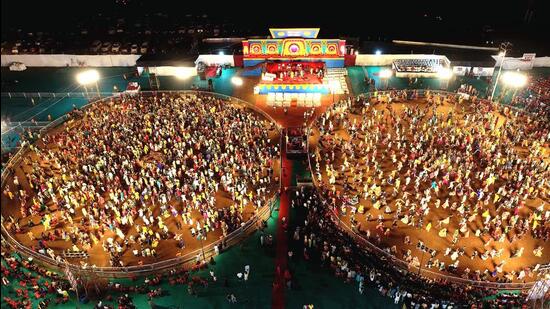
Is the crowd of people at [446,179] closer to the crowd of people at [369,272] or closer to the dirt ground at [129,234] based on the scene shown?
the crowd of people at [369,272]

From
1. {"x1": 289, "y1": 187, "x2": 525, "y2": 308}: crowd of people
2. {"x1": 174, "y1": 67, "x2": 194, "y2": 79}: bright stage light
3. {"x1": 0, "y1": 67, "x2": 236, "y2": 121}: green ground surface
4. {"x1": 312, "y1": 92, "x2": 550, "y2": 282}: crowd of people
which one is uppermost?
{"x1": 174, "y1": 67, "x2": 194, "y2": 79}: bright stage light

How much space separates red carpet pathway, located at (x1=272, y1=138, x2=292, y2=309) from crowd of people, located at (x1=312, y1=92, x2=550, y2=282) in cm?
241

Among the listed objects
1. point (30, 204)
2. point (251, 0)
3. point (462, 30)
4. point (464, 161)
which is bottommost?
point (30, 204)

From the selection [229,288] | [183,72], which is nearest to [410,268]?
[229,288]

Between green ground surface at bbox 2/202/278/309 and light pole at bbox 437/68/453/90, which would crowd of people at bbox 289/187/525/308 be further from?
light pole at bbox 437/68/453/90

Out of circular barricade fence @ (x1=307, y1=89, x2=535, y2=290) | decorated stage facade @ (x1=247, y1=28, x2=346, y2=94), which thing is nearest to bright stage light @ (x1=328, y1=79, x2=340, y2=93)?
decorated stage facade @ (x1=247, y1=28, x2=346, y2=94)

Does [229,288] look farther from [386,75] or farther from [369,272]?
[386,75]

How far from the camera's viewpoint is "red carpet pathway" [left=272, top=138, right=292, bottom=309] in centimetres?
2236

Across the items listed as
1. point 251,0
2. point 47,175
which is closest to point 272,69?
point 47,175

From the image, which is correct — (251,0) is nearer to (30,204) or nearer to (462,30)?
(462,30)

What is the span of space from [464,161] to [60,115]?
3777cm

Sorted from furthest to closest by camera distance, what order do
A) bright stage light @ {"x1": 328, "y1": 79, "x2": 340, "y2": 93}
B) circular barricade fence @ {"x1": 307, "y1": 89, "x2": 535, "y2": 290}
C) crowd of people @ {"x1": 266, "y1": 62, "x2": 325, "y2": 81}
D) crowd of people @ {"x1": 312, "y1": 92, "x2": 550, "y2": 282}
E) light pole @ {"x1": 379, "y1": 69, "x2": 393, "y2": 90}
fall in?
bright stage light @ {"x1": 328, "y1": 79, "x2": 340, "y2": 93}
light pole @ {"x1": 379, "y1": 69, "x2": 393, "y2": 90}
crowd of people @ {"x1": 266, "y1": 62, "x2": 325, "y2": 81}
crowd of people @ {"x1": 312, "y1": 92, "x2": 550, "y2": 282}
circular barricade fence @ {"x1": 307, "y1": 89, "x2": 535, "y2": 290}

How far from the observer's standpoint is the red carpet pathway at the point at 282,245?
22.4 metres

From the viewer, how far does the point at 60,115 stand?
40438 mm
